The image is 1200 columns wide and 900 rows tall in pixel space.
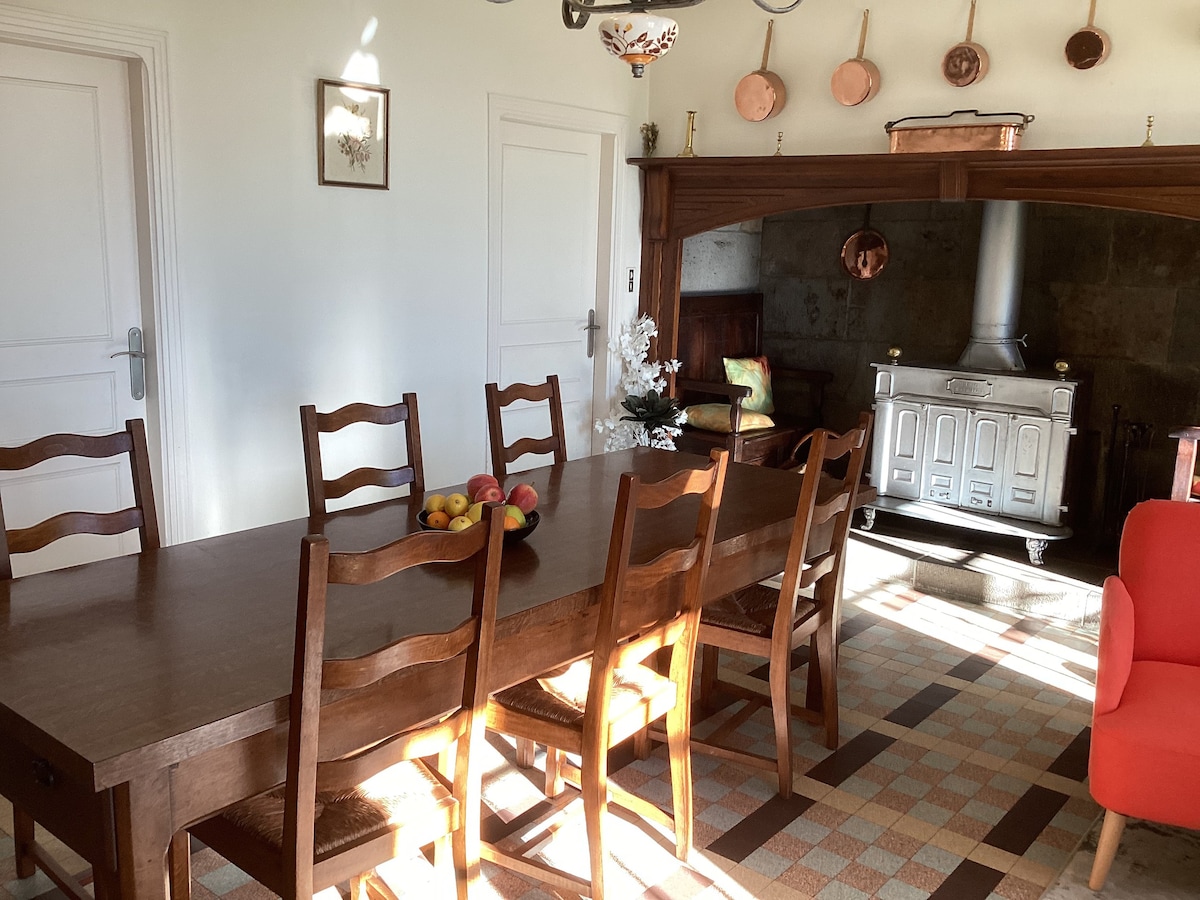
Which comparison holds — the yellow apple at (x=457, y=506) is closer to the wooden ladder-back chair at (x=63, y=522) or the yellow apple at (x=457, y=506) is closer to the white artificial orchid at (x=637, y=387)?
the wooden ladder-back chair at (x=63, y=522)

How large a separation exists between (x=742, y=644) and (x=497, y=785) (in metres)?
0.78

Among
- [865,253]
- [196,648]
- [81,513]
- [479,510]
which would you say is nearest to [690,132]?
[865,253]

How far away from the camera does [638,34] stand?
96.5 inches

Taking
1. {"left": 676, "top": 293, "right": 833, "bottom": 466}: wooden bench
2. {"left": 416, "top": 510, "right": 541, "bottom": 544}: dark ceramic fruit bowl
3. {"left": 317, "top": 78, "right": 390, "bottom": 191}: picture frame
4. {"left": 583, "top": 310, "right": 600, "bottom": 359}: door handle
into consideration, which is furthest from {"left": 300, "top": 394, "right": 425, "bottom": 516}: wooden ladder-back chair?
{"left": 676, "top": 293, "right": 833, "bottom": 466}: wooden bench

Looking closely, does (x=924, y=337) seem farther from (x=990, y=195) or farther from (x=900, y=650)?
(x=900, y=650)

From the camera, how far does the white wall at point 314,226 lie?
12.2ft

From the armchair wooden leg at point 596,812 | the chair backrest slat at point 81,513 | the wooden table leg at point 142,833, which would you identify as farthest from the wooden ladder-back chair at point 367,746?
the chair backrest slat at point 81,513

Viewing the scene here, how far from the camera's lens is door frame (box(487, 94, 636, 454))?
4762 mm

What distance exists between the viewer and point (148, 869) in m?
1.58

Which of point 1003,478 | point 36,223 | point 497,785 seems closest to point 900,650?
point 1003,478

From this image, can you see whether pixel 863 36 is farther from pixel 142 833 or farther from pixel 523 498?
pixel 142 833

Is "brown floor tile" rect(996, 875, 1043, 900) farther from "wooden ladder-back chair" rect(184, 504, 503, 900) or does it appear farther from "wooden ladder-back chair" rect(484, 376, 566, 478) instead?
"wooden ladder-back chair" rect(484, 376, 566, 478)

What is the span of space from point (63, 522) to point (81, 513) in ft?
0.19

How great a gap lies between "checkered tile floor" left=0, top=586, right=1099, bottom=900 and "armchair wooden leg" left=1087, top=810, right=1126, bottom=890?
0.11 metres
